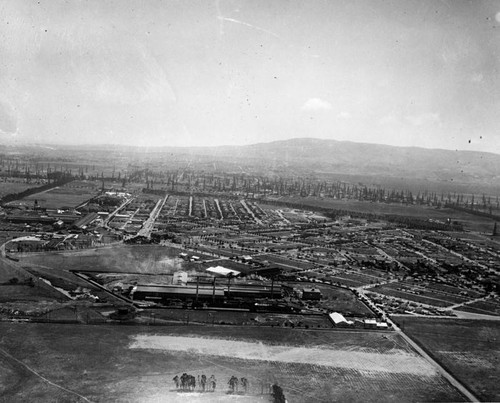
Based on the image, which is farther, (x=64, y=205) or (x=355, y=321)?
(x=64, y=205)

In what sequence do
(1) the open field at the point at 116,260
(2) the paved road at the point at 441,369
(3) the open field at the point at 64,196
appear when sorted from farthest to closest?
(3) the open field at the point at 64,196, (1) the open field at the point at 116,260, (2) the paved road at the point at 441,369

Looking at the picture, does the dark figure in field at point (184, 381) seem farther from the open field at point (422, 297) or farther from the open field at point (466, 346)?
the open field at point (422, 297)

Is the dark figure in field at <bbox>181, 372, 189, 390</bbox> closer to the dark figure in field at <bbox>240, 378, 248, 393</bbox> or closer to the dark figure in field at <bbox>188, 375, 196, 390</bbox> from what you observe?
the dark figure in field at <bbox>188, 375, 196, 390</bbox>

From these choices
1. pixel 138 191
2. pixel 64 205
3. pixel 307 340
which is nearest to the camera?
pixel 307 340

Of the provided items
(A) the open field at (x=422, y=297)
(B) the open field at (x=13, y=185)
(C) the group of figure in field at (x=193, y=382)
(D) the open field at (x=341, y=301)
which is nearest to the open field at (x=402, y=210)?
(A) the open field at (x=422, y=297)

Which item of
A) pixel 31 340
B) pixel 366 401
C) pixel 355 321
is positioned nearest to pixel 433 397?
pixel 366 401

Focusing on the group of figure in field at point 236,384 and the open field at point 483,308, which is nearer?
the group of figure in field at point 236,384

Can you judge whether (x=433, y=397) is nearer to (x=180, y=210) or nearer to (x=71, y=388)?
(x=71, y=388)

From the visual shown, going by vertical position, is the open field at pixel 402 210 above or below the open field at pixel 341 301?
above
